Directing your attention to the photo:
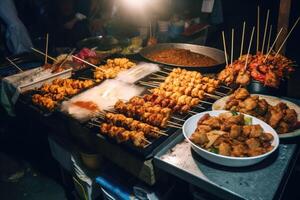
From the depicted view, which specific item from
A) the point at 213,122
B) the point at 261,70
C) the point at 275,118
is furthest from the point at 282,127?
the point at 261,70

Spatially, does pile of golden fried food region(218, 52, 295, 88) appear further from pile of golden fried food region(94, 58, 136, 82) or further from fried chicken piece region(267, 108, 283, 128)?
pile of golden fried food region(94, 58, 136, 82)

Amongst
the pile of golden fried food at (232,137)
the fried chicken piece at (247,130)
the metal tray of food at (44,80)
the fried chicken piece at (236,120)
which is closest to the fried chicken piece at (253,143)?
the pile of golden fried food at (232,137)

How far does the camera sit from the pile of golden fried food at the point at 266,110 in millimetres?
2879

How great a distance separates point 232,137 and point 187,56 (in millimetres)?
2420

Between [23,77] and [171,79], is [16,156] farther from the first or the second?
[171,79]

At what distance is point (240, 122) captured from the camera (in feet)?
9.43

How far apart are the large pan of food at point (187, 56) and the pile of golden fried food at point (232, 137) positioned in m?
1.59

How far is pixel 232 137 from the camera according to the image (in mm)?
2758

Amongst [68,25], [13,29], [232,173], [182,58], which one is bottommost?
[232,173]

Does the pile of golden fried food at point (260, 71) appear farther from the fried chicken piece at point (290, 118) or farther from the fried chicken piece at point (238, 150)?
the fried chicken piece at point (238, 150)

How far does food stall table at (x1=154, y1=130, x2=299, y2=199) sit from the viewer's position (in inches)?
93.4

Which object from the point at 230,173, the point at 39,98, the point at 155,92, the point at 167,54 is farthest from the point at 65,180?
the point at 230,173

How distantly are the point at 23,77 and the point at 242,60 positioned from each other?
142 inches

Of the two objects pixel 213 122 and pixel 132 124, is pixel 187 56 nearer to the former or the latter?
pixel 132 124
